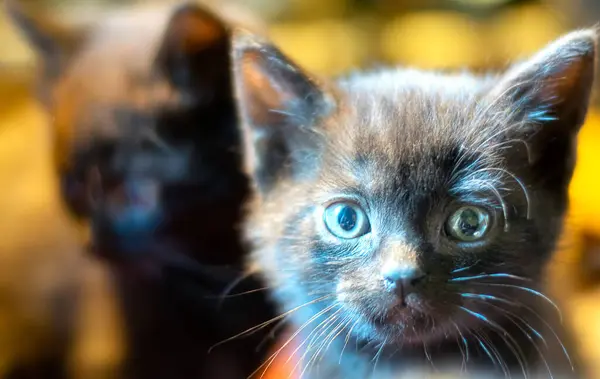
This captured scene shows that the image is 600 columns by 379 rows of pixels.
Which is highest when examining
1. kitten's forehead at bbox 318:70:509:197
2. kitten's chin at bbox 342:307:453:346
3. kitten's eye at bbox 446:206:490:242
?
kitten's forehead at bbox 318:70:509:197

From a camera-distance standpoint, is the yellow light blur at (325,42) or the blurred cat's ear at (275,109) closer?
the blurred cat's ear at (275,109)

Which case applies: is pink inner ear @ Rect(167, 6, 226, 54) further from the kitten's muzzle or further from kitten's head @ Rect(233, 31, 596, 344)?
the kitten's muzzle

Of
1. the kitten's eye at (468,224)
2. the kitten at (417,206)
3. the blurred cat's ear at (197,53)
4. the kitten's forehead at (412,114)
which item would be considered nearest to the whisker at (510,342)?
the kitten at (417,206)

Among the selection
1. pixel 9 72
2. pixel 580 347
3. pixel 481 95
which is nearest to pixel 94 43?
pixel 9 72

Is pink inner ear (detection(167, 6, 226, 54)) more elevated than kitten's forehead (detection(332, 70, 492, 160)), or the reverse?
pink inner ear (detection(167, 6, 226, 54))

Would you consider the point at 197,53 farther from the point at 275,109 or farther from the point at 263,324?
the point at 263,324

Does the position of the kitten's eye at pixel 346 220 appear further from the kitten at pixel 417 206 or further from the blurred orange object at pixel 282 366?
the blurred orange object at pixel 282 366

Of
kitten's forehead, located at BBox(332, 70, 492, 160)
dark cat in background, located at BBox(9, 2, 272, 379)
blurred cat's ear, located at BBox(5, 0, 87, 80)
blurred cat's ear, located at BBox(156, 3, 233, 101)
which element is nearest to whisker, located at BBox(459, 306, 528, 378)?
kitten's forehead, located at BBox(332, 70, 492, 160)

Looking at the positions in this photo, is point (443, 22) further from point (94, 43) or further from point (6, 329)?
point (6, 329)
